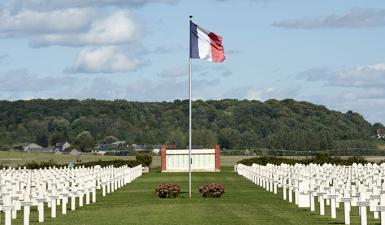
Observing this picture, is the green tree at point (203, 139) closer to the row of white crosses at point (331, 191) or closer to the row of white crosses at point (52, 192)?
the row of white crosses at point (52, 192)

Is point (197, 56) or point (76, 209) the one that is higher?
point (197, 56)

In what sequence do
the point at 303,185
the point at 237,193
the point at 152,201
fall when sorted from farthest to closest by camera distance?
the point at 237,193
the point at 152,201
the point at 303,185

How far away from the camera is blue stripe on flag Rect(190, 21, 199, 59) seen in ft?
157

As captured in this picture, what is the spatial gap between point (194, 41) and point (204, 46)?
1.74 ft

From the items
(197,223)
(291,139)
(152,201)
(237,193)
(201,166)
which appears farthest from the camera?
(291,139)

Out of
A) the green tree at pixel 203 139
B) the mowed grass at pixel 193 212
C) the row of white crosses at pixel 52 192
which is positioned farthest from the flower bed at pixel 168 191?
the green tree at pixel 203 139

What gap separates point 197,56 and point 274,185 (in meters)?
8.87

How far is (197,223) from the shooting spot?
30875 millimetres

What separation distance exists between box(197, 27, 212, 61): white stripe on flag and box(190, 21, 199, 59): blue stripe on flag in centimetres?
14

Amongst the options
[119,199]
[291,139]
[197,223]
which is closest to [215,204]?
[119,199]

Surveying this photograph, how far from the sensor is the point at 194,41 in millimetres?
48125

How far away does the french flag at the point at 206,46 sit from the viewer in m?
47.7

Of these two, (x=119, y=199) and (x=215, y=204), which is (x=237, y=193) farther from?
(x=215, y=204)

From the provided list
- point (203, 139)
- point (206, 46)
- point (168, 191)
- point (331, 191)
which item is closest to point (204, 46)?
point (206, 46)
